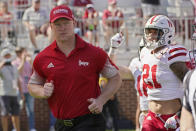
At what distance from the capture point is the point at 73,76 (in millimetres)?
5836

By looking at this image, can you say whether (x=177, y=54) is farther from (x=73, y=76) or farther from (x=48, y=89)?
(x=48, y=89)

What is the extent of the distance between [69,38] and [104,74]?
0.56m

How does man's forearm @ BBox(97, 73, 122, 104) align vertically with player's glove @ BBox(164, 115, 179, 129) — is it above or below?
above

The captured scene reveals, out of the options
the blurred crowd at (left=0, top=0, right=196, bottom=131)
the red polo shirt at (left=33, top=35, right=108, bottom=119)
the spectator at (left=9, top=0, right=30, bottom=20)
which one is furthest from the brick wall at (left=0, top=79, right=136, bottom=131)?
the red polo shirt at (left=33, top=35, right=108, bottom=119)

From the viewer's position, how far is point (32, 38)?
14.1 m

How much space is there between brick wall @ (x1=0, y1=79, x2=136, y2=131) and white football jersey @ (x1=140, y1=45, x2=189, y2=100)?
24.5ft

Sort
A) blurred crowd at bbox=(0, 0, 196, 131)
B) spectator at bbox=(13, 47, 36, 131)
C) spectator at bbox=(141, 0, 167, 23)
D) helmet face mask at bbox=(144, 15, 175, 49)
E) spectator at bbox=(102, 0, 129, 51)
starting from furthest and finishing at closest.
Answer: spectator at bbox=(141, 0, 167, 23)
spectator at bbox=(102, 0, 129, 51)
blurred crowd at bbox=(0, 0, 196, 131)
spectator at bbox=(13, 47, 36, 131)
helmet face mask at bbox=(144, 15, 175, 49)

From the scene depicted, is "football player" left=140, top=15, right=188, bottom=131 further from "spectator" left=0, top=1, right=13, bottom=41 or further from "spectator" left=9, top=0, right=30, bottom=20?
"spectator" left=9, top=0, right=30, bottom=20

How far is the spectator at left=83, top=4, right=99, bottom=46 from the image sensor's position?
14.3m

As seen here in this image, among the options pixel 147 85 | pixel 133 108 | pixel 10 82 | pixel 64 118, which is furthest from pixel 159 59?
pixel 133 108

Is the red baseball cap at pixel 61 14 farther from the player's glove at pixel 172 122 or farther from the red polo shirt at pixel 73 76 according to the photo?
the player's glove at pixel 172 122

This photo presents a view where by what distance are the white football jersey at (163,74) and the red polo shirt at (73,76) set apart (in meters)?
0.70

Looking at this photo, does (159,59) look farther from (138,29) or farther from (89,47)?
(138,29)

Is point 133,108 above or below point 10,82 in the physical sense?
below
